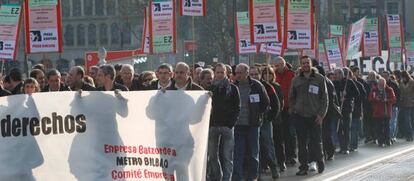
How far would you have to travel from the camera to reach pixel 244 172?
14844 millimetres

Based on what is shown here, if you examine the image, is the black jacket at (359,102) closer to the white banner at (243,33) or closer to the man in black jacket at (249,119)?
the white banner at (243,33)

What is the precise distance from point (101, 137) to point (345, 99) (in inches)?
460

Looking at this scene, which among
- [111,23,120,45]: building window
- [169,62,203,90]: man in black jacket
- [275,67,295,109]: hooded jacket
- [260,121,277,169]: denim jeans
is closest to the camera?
[169,62,203,90]: man in black jacket

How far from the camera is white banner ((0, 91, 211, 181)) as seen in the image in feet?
30.1

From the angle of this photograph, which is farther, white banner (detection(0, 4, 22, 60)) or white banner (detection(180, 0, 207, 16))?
white banner (detection(180, 0, 207, 16))

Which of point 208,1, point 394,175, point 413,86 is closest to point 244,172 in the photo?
point 394,175

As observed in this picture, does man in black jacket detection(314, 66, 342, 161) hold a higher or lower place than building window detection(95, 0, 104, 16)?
lower

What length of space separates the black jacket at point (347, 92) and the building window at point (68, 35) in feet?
279

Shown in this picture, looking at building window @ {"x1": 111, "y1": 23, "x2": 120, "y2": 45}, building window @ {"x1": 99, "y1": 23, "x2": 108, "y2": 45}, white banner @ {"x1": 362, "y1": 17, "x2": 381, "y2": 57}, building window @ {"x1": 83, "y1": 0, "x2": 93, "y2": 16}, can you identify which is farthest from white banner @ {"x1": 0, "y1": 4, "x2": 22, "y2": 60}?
building window @ {"x1": 83, "y1": 0, "x2": 93, "y2": 16}

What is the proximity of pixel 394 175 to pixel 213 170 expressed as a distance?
10.9 ft

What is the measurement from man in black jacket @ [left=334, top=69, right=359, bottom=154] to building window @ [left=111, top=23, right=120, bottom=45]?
81.1 metres

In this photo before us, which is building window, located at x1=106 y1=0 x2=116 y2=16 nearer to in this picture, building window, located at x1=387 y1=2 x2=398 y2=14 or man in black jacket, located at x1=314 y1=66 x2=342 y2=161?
building window, located at x1=387 y1=2 x2=398 y2=14

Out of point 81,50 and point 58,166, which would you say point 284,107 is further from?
point 81,50

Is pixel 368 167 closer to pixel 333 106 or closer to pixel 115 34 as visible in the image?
pixel 333 106
